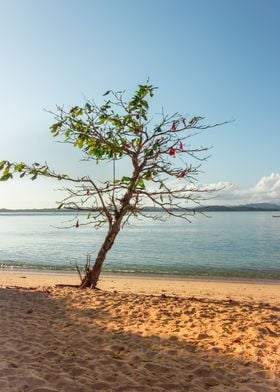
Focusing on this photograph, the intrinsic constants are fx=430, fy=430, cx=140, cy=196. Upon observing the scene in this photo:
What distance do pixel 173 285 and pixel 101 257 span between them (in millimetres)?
5857

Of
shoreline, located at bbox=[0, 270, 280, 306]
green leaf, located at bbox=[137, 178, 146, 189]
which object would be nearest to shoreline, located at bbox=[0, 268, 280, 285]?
shoreline, located at bbox=[0, 270, 280, 306]

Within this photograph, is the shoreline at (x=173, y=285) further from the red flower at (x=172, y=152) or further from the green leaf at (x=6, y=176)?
the red flower at (x=172, y=152)

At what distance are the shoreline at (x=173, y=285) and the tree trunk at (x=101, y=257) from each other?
1.17 m

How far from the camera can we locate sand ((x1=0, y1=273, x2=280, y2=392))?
4676mm

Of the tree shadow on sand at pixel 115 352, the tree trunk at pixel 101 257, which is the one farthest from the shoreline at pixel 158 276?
the tree shadow on sand at pixel 115 352

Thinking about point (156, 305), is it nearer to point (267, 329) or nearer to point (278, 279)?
point (267, 329)

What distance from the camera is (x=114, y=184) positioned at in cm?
1068

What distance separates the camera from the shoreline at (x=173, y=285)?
536 inches

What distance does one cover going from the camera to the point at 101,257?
11.2 metres

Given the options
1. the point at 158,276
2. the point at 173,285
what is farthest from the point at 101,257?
the point at 158,276

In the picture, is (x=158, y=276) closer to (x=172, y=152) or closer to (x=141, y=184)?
(x=141, y=184)

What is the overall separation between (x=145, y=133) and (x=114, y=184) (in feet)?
4.85

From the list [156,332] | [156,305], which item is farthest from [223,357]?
[156,305]

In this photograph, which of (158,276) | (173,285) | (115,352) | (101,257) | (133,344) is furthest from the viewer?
(158,276)
